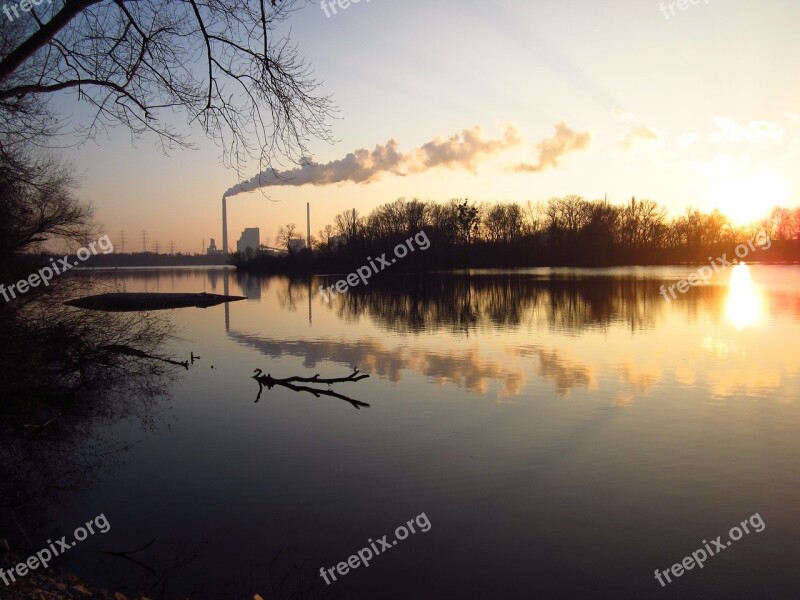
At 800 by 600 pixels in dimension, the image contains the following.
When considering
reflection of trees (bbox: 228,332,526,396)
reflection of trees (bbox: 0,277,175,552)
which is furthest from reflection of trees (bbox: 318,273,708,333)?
reflection of trees (bbox: 0,277,175,552)

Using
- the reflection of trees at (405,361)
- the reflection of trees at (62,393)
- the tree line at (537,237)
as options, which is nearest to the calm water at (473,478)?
the reflection of trees at (405,361)

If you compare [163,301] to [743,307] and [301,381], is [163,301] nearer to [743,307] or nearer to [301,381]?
[301,381]

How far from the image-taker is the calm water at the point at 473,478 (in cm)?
625

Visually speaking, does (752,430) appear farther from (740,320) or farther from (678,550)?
(740,320)

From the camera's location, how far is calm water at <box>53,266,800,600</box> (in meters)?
6.25

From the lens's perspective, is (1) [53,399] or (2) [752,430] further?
(1) [53,399]

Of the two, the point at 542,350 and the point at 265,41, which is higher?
the point at 265,41

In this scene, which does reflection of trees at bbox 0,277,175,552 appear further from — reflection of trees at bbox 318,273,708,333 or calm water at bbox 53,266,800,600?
reflection of trees at bbox 318,273,708,333

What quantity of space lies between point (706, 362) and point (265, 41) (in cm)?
1531

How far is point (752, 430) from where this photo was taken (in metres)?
10.5

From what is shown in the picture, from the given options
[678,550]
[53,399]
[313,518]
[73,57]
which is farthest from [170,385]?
[678,550]

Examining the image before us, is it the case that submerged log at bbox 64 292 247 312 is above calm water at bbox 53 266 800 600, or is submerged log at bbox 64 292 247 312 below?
above

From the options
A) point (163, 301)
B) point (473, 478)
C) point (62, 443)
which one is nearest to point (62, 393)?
point (62, 443)

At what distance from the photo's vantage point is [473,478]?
8602 mm
